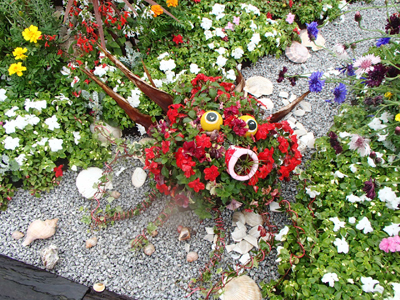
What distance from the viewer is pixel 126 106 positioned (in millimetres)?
1978

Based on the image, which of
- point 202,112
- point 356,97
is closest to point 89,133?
point 202,112

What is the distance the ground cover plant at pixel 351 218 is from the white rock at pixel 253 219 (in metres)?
0.19

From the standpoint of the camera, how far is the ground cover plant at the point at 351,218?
148cm

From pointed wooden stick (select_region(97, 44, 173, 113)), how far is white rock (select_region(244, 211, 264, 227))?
91 cm

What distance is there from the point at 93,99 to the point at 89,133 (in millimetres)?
251

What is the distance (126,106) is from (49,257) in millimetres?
1048

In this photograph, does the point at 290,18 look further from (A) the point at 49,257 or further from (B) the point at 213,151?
(A) the point at 49,257

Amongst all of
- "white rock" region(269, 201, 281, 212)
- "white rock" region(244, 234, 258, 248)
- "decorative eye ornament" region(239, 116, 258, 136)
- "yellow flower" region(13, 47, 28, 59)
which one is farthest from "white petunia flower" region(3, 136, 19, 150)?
"white rock" region(269, 201, 281, 212)

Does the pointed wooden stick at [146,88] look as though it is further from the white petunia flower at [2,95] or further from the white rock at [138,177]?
the white petunia flower at [2,95]

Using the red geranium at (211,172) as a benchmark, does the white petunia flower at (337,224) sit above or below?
below

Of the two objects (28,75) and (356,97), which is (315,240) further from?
(28,75)

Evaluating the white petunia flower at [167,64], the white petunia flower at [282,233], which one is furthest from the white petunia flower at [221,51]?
the white petunia flower at [282,233]

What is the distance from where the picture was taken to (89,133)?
2.11 meters

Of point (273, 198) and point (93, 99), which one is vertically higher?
point (93, 99)
